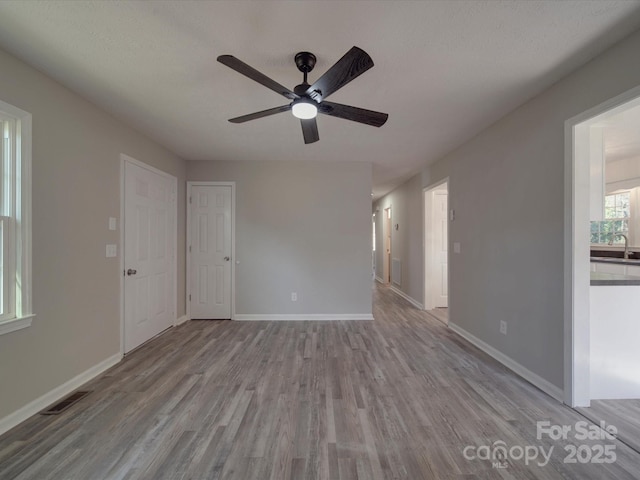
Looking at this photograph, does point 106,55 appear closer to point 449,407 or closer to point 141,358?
point 141,358

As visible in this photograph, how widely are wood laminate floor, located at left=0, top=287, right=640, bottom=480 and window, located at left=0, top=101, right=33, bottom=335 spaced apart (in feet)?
2.62

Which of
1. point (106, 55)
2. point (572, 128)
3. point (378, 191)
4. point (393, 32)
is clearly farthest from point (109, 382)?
point (378, 191)

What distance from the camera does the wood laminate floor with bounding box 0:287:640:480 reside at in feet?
4.80

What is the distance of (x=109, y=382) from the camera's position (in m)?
2.35

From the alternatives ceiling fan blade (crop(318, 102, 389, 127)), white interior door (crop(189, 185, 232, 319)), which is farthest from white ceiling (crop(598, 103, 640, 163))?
white interior door (crop(189, 185, 232, 319))

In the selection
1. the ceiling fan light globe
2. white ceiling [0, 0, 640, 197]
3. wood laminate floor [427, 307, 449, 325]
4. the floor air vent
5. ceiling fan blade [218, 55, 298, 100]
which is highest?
white ceiling [0, 0, 640, 197]

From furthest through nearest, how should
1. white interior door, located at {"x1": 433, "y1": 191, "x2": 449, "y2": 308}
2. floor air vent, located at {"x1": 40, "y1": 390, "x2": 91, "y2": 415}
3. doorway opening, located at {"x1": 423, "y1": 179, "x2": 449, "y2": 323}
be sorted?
white interior door, located at {"x1": 433, "y1": 191, "x2": 449, "y2": 308}, doorway opening, located at {"x1": 423, "y1": 179, "x2": 449, "y2": 323}, floor air vent, located at {"x1": 40, "y1": 390, "x2": 91, "y2": 415}

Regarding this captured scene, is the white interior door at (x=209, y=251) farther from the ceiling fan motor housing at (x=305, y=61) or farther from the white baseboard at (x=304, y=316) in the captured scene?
the ceiling fan motor housing at (x=305, y=61)

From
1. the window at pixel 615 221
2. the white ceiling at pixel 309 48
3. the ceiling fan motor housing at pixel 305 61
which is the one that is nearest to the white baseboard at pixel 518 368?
the white ceiling at pixel 309 48

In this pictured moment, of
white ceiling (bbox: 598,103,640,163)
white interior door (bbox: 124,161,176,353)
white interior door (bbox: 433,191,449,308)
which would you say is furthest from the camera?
white interior door (bbox: 433,191,449,308)

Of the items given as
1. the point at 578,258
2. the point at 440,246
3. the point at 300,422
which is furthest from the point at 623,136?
the point at 300,422

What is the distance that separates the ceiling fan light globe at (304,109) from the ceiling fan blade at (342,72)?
0.18 ft

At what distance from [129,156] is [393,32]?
2.88m

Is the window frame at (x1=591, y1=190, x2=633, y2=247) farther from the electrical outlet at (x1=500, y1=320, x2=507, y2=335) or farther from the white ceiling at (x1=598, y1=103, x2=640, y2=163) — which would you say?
the electrical outlet at (x1=500, y1=320, x2=507, y2=335)
